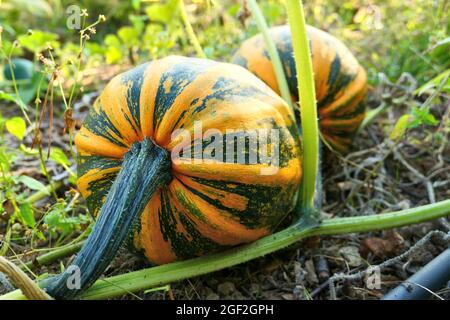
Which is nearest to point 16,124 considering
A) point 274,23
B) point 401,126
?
point 401,126

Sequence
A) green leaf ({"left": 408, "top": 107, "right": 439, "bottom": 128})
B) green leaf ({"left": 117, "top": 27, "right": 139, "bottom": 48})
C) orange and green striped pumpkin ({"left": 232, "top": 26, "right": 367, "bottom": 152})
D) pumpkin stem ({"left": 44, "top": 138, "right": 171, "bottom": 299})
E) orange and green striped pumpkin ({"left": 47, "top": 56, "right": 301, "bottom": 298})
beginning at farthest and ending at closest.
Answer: green leaf ({"left": 117, "top": 27, "right": 139, "bottom": 48}) → orange and green striped pumpkin ({"left": 232, "top": 26, "right": 367, "bottom": 152}) → green leaf ({"left": 408, "top": 107, "right": 439, "bottom": 128}) → orange and green striped pumpkin ({"left": 47, "top": 56, "right": 301, "bottom": 298}) → pumpkin stem ({"left": 44, "top": 138, "right": 171, "bottom": 299})

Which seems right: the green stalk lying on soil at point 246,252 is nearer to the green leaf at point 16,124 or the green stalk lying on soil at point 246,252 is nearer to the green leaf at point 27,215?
the green leaf at point 27,215

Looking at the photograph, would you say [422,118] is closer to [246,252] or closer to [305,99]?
[305,99]

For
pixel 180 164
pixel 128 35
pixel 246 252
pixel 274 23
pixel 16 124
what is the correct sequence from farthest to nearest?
pixel 274 23
pixel 128 35
pixel 16 124
pixel 246 252
pixel 180 164

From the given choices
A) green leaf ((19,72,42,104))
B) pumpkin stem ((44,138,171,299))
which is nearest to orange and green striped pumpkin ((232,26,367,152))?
pumpkin stem ((44,138,171,299))

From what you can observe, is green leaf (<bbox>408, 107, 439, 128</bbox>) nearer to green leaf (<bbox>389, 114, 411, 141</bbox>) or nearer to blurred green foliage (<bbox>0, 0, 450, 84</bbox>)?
green leaf (<bbox>389, 114, 411, 141</bbox>)
